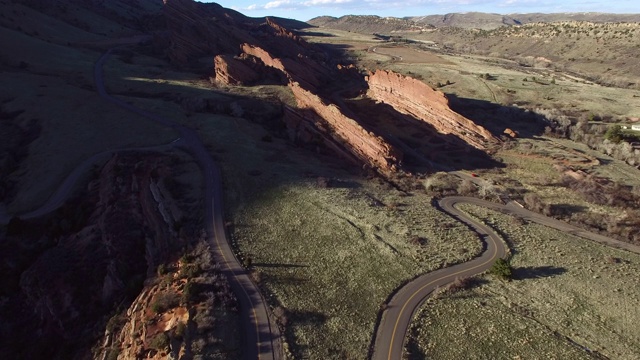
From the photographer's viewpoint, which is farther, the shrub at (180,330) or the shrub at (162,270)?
the shrub at (162,270)

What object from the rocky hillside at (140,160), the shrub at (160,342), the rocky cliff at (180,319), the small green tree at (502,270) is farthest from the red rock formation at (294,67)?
the shrub at (160,342)

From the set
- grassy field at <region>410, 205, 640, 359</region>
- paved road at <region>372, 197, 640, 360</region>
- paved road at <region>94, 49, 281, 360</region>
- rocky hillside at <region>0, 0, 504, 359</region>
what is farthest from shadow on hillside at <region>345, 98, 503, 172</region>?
paved road at <region>94, 49, 281, 360</region>

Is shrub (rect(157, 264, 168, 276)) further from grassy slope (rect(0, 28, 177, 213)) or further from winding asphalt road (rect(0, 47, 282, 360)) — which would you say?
grassy slope (rect(0, 28, 177, 213))

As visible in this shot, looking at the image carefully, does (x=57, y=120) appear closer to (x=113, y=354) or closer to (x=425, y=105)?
(x=113, y=354)

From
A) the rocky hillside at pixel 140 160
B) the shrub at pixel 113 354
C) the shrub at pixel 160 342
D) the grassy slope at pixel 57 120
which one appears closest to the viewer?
the shrub at pixel 160 342

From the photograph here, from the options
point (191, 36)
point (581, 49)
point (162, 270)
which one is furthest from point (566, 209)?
point (581, 49)

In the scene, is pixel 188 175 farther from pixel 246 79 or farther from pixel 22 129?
pixel 246 79

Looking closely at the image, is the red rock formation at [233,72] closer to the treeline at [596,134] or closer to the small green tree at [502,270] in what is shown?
the treeline at [596,134]

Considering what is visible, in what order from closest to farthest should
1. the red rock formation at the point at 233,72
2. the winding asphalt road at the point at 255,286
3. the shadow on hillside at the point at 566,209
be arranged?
1. the winding asphalt road at the point at 255,286
2. the shadow on hillside at the point at 566,209
3. the red rock formation at the point at 233,72
